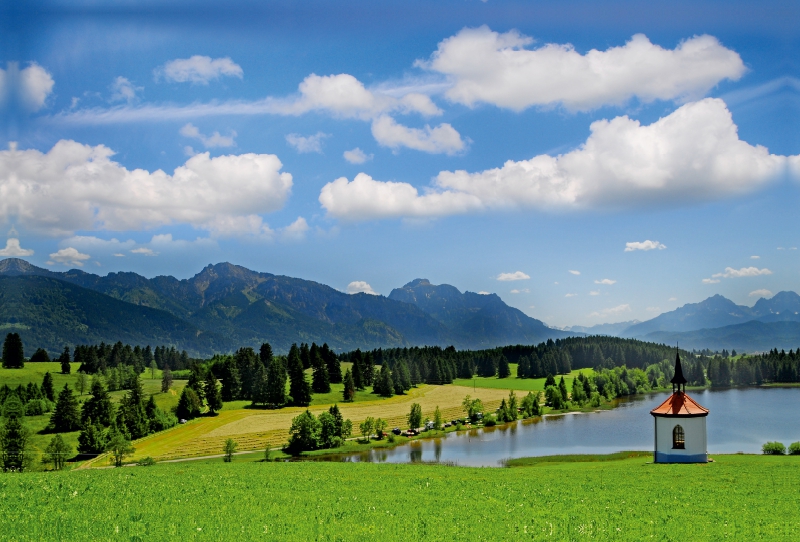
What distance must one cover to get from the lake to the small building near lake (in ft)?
96.3

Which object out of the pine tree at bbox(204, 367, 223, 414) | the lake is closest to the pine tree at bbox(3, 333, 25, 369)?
the pine tree at bbox(204, 367, 223, 414)

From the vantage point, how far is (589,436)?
320 feet

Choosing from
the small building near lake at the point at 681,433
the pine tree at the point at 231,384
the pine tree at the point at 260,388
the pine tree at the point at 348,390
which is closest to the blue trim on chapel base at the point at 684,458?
the small building near lake at the point at 681,433

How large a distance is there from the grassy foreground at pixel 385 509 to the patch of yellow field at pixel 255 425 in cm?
7293

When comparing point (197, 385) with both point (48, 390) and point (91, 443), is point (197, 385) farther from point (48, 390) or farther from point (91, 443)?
point (91, 443)

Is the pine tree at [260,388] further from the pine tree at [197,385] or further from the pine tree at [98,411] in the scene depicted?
the pine tree at [98,411]

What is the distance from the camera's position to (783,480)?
1203 inches

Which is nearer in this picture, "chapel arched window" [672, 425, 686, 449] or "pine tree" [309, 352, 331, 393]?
"chapel arched window" [672, 425, 686, 449]

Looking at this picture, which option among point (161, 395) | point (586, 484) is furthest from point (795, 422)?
point (161, 395)

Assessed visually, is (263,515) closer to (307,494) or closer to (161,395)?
(307,494)

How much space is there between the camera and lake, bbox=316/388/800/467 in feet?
270

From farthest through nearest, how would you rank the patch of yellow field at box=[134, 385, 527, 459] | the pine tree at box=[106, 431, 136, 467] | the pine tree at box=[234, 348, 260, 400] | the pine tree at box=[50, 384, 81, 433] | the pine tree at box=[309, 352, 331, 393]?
the pine tree at box=[309, 352, 331, 393] < the pine tree at box=[234, 348, 260, 400] < the pine tree at box=[50, 384, 81, 433] < the patch of yellow field at box=[134, 385, 527, 459] < the pine tree at box=[106, 431, 136, 467]

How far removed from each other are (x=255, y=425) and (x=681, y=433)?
86.1 meters

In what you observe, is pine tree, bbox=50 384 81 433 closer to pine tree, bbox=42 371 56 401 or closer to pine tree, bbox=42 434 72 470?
pine tree, bbox=42 434 72 470
